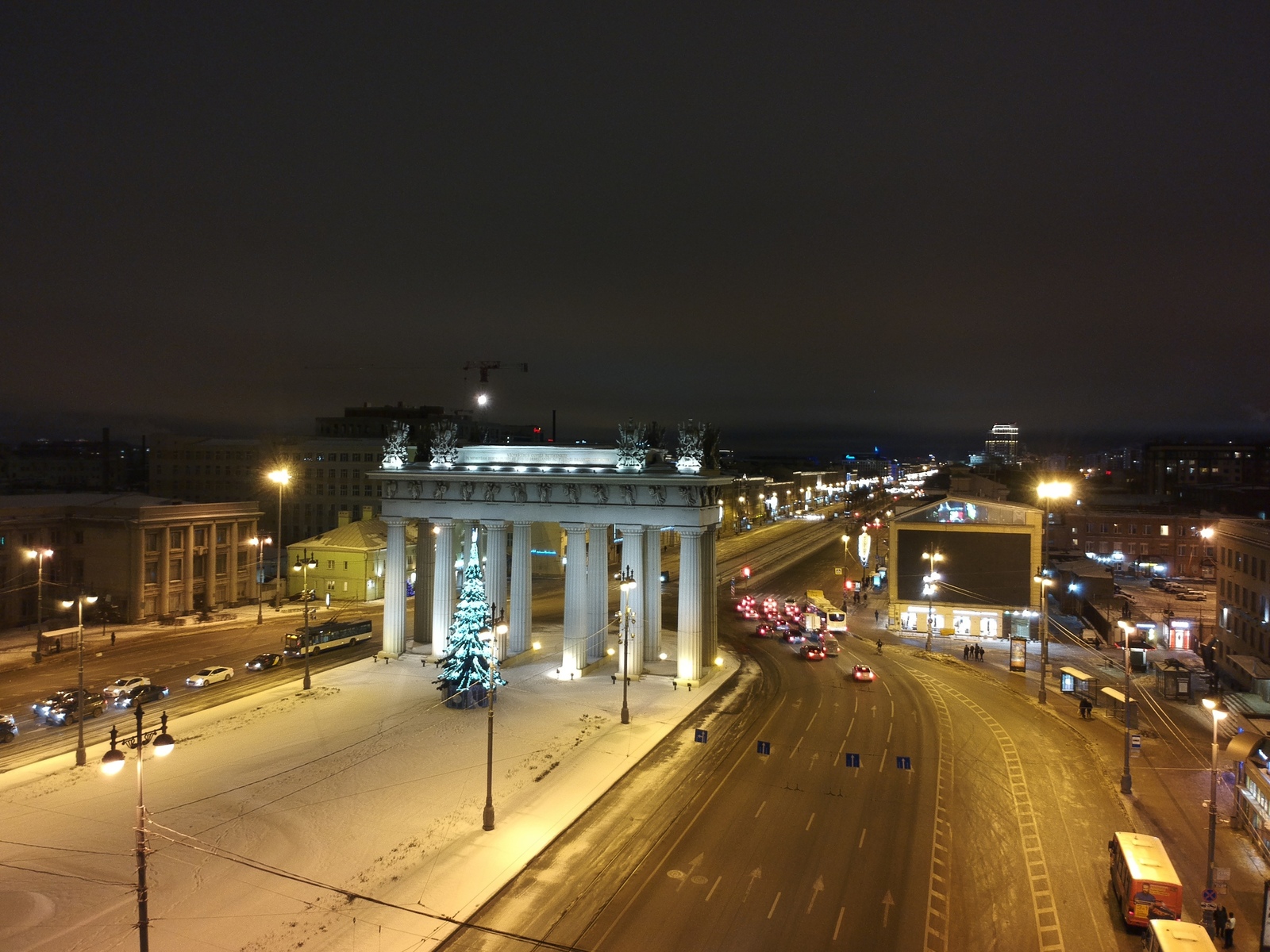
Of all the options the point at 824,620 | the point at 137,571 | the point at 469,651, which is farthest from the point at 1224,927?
the point at 137,571

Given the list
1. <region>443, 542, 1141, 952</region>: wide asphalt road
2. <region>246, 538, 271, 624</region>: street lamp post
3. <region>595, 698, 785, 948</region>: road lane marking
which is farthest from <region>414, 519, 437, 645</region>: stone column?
<region>595, 698, 785, 948</region>: road lane marking

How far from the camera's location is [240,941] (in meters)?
17.0

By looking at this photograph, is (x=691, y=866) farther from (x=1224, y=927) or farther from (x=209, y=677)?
(x=209, y=677)

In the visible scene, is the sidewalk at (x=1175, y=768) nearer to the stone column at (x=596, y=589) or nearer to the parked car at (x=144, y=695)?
the stone column at (x=596, y=589)

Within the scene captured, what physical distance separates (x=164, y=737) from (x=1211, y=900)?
25.0 meters

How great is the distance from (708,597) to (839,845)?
19189mm

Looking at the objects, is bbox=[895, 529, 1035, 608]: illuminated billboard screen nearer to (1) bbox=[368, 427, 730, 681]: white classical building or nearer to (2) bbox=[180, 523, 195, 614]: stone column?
(1) bbox=[368, 427, 730, 681]: white classical building

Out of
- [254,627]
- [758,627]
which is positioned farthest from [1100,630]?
[254,627]

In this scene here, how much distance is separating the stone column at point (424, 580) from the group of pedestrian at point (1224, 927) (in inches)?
1494

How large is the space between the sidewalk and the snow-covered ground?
645 inches

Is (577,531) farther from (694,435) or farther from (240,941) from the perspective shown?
(240,941)

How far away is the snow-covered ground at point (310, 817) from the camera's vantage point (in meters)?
18.0

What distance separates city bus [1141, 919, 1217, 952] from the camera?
49.2 ft

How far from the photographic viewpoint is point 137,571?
57.5 meters
